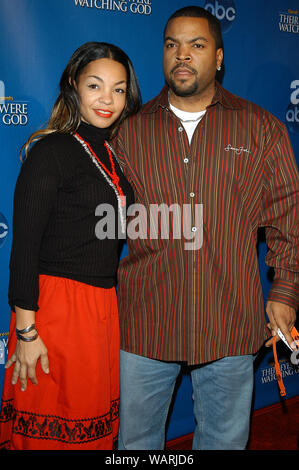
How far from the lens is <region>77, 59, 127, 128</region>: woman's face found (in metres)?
1.61

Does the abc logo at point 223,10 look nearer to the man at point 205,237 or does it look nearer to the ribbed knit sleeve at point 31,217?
the man at point 205,237

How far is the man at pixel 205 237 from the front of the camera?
172cm

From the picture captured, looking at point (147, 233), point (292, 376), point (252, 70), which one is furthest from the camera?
point (292, 376)

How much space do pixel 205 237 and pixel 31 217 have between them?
0.64m

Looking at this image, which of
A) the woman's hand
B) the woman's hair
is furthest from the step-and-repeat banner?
the woman's hand

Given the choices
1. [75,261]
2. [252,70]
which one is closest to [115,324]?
[75,261]

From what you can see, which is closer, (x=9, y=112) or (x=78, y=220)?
(x=78, y=220)

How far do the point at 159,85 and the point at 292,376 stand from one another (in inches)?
77.1

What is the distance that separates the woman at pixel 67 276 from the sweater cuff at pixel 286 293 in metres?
0.62

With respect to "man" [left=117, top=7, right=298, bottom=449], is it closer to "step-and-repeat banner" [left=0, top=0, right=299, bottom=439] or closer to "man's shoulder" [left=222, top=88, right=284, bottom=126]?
"man's shoulder" [left=222, top=88, right=284, bottom=126]

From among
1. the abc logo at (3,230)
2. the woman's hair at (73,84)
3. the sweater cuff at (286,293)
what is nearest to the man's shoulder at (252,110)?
the woman's hair at (73,84)

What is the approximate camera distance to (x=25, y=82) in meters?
1.88

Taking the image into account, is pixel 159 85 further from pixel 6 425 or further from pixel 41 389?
pixel 6 425

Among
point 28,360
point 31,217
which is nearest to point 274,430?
point 28,360
